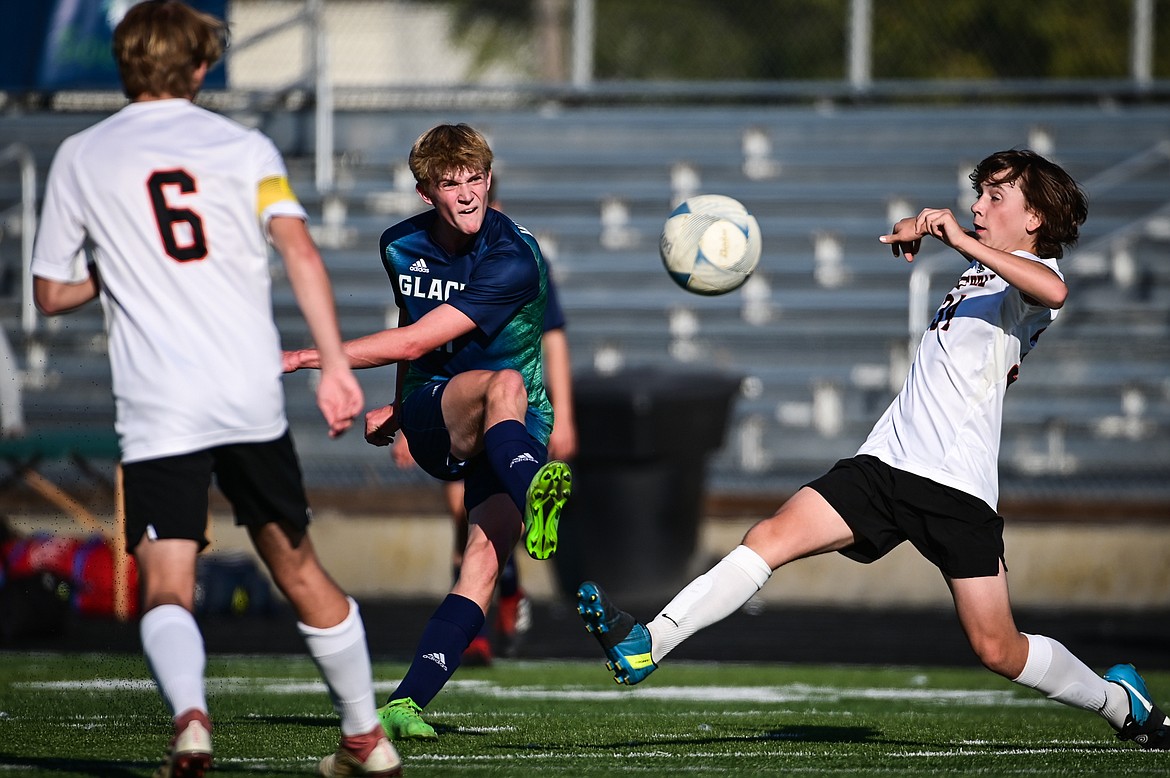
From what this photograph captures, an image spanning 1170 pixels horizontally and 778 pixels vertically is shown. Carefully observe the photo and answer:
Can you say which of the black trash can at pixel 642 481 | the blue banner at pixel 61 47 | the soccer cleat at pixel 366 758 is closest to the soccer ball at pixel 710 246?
the soccer cleat at pixel 366 758

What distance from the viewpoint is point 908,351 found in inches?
521

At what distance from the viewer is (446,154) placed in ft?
16.6

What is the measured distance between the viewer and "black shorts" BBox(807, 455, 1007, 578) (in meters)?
4.75

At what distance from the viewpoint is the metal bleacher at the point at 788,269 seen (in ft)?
43.7

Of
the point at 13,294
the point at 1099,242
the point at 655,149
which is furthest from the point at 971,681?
the point at 13,294

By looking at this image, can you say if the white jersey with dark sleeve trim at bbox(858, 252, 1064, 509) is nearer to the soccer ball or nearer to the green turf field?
the green turf field

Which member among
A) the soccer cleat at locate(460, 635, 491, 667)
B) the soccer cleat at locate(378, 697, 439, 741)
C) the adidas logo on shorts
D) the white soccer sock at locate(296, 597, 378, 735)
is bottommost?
the soccer cleat at locate(460, 635, 491, 667)

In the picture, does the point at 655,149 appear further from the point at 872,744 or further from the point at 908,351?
the point at 872,744

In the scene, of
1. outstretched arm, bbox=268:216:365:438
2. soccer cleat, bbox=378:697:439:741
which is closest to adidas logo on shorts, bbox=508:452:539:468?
soccer cleat, bbox=378:697:439:741

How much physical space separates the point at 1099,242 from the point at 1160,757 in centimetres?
985

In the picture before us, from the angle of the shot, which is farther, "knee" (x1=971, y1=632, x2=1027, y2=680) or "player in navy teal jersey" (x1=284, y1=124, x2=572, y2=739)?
"player in navy teal jersey" (x1=284, y1=124, x2=572, y2=739)

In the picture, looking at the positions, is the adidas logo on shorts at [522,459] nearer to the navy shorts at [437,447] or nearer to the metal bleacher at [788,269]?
the navy shorts at [437,447]

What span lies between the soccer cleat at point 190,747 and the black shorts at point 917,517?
2074mm

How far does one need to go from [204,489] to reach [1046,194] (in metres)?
2.75
